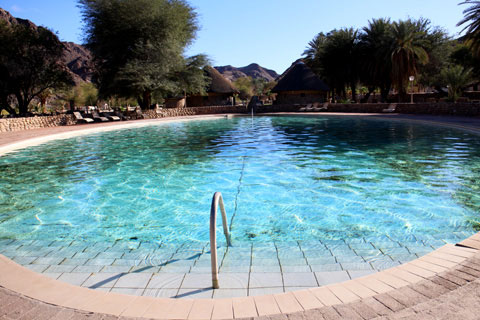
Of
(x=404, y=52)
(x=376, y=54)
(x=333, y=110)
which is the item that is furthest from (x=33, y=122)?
(x=404, y=52)

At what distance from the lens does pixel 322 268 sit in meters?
3.37

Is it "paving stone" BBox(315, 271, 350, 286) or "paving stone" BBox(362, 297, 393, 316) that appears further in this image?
"paving stone" BBox(315, 271, 350, 286)

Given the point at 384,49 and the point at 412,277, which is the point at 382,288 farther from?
the point at 384,49

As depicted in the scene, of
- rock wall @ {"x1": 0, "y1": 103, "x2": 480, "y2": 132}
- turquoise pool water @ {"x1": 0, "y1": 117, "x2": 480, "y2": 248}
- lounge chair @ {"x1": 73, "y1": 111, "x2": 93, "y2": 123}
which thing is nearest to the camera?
turquoise pool water @ {"x1": 0, "y1": 117, "x2": 480, "y2": 248}

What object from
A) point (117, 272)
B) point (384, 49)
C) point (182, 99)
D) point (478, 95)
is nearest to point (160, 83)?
point (182, 99)

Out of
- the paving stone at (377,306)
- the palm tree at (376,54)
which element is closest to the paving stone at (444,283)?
the paving stone at (377,306)

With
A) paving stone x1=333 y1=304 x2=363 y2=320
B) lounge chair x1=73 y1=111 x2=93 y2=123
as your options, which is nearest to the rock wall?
lounge chair x1=73 y1=111 x2=93 y2=123

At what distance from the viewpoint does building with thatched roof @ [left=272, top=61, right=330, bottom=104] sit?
36750 millimetres

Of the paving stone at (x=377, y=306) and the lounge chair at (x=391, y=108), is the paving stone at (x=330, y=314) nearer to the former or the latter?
the paving stone at (x=377, y=306)

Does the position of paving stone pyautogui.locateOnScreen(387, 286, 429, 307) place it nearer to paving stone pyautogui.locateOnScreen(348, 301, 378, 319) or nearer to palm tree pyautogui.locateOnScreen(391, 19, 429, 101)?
paving stone pyautogui.locateOnScreen(348, 301, 378, 319)

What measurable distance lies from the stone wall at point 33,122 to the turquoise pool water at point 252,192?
318 inches

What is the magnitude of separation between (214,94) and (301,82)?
10.5 m

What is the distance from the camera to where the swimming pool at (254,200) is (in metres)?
4.29

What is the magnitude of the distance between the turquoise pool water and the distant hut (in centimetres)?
2817
